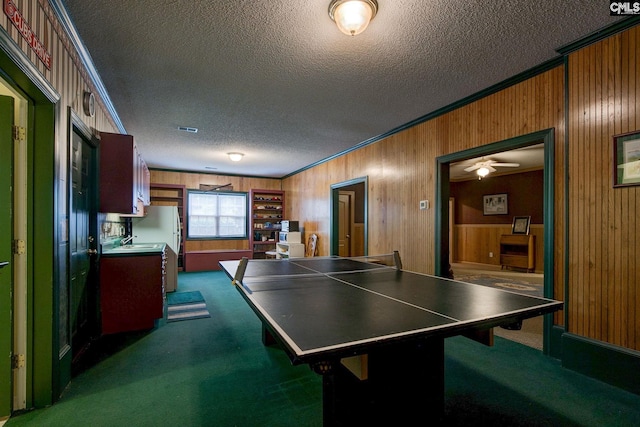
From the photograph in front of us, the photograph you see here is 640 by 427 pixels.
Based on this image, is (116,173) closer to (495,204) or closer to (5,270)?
(5,270)

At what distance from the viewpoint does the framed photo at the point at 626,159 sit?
216cm

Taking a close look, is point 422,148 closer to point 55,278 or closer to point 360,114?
point 360,114

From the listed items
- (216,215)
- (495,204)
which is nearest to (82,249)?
(216,215)

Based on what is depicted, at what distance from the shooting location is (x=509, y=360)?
105 inches

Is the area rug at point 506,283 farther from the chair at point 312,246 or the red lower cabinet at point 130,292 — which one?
the red lower cabinet at point 130,292

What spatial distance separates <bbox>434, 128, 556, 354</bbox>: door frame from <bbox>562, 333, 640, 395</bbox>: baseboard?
219mm

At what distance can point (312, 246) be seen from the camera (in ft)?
23.7

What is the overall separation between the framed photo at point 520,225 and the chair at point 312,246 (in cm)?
521

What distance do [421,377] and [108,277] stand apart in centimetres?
317

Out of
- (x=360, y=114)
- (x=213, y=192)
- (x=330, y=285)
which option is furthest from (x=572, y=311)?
(x=213, y=192)

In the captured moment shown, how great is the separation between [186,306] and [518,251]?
7.74m

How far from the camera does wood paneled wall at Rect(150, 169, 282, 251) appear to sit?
7896 millimetres

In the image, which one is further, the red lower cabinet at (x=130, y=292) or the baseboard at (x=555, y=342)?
the red lower cabinet at (x=130, y=292)

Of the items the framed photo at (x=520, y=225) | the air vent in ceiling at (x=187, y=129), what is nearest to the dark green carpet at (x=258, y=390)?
the air vent in ceiling at (x=187, y=129)
